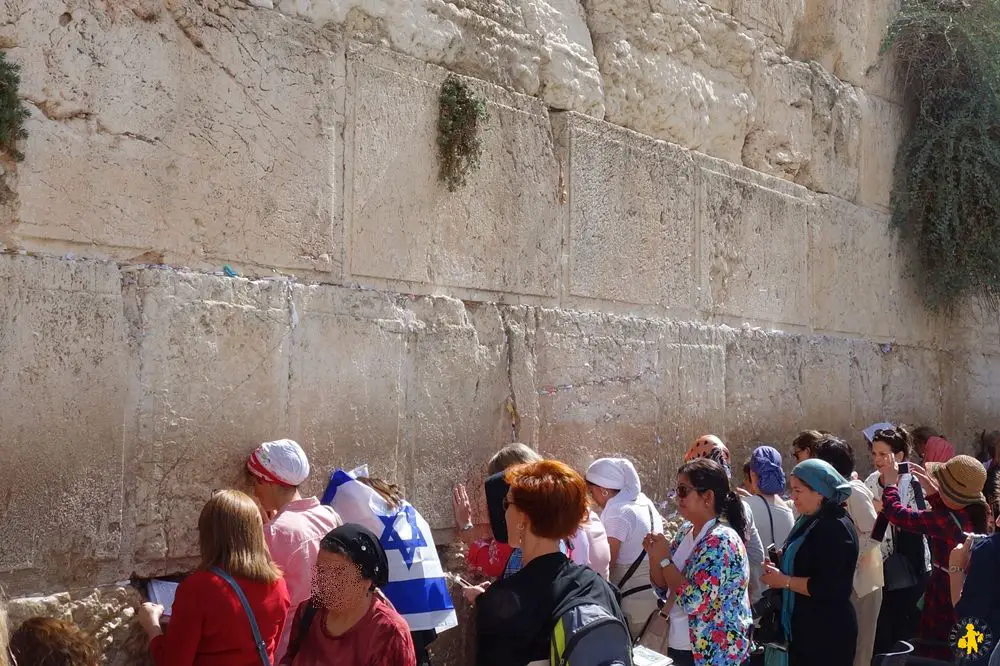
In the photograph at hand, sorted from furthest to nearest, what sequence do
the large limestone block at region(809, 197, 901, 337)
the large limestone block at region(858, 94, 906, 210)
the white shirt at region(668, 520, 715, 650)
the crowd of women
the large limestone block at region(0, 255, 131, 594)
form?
the large limestone block at region(858, 94, 906, 210), the large limestone block at region(809, 197, 901, 337), the white shirt at region(668, 520, 715, 650), the large limestone block at region(0, 255, 131, 594), the crowd of women

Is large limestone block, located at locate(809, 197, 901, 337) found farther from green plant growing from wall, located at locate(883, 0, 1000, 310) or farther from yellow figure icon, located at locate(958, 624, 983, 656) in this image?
yellow figure icon, located at locate(958, 624, 983, 656)

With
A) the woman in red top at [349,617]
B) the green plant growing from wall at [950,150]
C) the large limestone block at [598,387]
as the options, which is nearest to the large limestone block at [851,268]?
the green plant growing from wall at [950,150]

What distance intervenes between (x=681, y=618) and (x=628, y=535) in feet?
1.90

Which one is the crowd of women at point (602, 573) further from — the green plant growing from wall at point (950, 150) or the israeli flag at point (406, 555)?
the green plant growing from wall at point (950, 150)

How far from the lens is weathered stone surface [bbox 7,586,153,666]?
3.20 m

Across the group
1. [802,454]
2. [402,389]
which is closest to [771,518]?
[802,454]

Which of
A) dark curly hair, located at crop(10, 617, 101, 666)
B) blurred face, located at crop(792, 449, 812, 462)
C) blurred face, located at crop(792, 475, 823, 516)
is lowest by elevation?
dark curly hair, located at crop(10, 617, 101, 666)

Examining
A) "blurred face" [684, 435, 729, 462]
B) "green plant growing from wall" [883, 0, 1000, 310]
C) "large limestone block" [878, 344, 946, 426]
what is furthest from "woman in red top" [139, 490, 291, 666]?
"green plant growing from wall" [883, 0, 1000, 310]

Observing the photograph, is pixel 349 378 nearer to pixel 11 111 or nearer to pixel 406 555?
pixel 406 555

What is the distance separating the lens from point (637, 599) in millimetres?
4410

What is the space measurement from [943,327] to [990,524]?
386cm

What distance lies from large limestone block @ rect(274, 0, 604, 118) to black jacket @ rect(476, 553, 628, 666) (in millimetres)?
2360

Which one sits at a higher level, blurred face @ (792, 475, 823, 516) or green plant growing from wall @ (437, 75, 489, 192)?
green plant growing from wall @ (437, 75, 489, 192)

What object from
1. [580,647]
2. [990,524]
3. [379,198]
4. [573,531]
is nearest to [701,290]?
[990,524]
